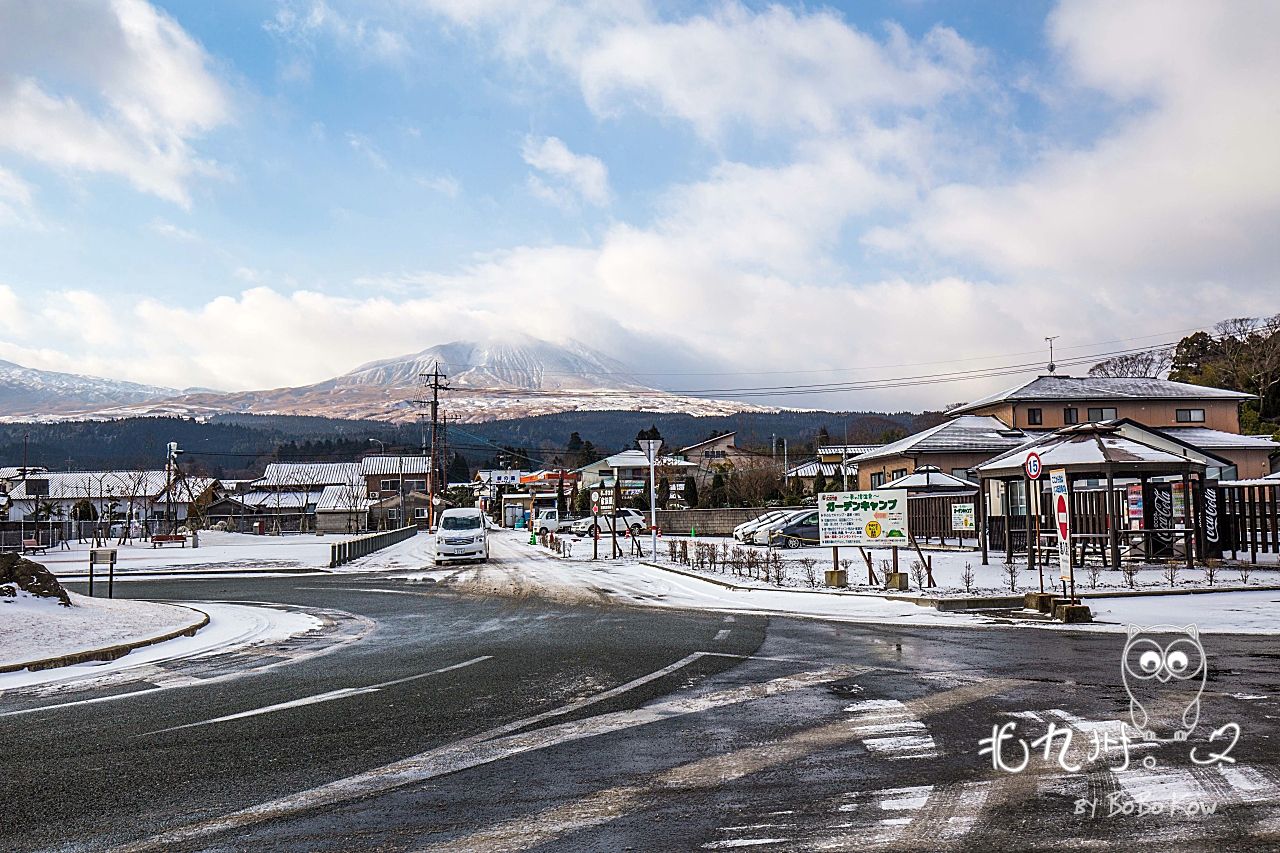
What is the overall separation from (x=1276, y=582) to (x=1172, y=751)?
1582 centimetres

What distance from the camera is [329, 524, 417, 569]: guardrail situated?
115 ft

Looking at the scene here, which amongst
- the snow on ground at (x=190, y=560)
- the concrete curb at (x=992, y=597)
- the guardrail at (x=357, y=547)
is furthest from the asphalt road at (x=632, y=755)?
the snow on ground at (x=190, y=560)

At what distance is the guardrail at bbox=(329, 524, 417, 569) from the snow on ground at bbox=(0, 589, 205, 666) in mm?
19084

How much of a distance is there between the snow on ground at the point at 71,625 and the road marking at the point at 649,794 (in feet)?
28.3

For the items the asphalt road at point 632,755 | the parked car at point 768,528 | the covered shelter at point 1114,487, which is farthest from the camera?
the parked car at point 768,528

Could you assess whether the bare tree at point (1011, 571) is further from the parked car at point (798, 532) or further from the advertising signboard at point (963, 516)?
the parked car at point (798, 532)

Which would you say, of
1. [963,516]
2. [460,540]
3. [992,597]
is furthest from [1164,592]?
[460,540]

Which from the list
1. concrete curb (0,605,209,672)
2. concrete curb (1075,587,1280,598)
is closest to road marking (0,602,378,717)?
concrete curb (0,605,209,672)

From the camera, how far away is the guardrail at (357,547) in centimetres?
3491

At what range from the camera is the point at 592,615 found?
16156 mm

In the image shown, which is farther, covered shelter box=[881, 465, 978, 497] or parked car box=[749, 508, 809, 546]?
parked car box=[749, 508, 809, 546]

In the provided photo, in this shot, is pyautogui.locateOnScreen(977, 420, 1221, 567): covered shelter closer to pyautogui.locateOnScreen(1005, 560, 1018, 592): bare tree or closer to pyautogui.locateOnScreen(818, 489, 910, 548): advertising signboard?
pyautogui.locateOnScreen(1005, 560, 1018, 592): bare tree

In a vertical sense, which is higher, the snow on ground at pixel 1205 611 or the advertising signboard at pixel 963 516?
the advertising signboard at pixel 963 516


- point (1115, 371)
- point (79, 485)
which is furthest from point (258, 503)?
point (1115, 371)
